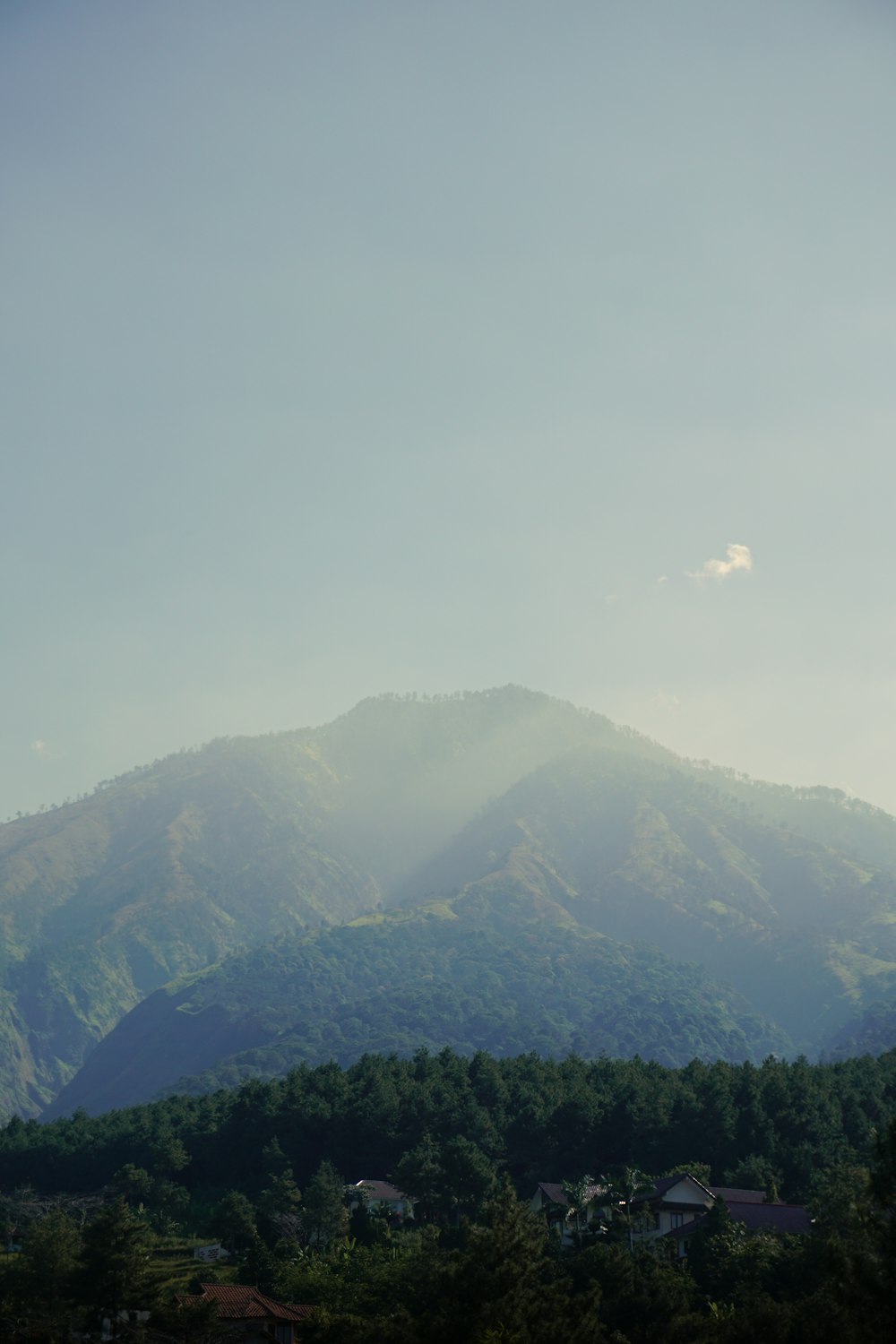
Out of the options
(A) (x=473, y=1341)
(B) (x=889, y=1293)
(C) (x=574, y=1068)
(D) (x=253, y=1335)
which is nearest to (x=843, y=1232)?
(A) (x=473, y=1341)

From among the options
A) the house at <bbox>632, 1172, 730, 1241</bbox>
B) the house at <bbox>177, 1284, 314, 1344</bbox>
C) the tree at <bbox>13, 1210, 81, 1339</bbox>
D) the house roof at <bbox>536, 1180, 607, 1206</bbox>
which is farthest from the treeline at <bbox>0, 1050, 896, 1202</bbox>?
the tree at <bbox>13, 1210, 81, 1339</bbox>

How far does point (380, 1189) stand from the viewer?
295 feet

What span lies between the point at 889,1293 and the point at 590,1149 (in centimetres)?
6061

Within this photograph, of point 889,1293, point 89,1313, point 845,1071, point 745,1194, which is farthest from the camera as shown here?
point 845,1071

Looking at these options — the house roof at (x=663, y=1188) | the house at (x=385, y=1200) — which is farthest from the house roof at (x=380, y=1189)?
the house roof at (x=663, y=1188)

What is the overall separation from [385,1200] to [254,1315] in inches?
1268

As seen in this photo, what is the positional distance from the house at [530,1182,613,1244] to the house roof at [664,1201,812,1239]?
522 centimetres

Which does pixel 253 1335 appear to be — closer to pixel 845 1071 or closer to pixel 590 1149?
pixel 590 1149

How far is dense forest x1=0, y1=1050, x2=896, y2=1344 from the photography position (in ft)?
147

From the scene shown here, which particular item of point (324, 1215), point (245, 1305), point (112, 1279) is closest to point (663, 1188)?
point (324, 1215)

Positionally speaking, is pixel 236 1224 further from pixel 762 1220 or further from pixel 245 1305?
pixel 762 1220

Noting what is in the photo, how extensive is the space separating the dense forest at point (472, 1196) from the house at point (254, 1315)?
2017 mm

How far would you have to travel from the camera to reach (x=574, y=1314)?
146 feet

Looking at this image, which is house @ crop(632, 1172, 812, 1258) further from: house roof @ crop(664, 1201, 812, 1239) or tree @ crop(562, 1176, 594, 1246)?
tree @ crop(562, 1176, 594, 1246)
